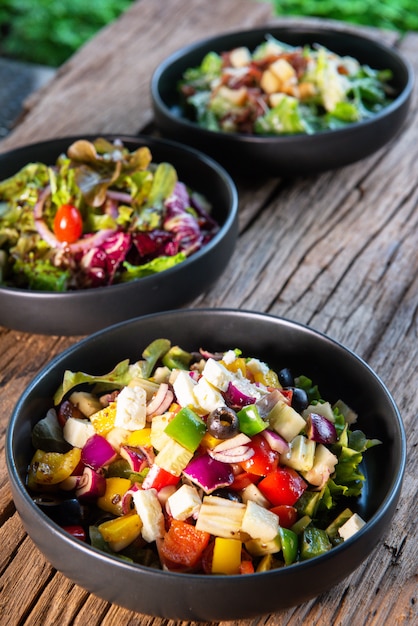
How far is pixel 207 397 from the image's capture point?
156cm

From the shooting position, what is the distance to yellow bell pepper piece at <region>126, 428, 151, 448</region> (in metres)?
1.58

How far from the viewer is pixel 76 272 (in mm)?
2262

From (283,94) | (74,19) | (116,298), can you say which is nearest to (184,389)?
(116,298)

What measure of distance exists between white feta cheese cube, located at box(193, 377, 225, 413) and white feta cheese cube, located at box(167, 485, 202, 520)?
0.58 ft

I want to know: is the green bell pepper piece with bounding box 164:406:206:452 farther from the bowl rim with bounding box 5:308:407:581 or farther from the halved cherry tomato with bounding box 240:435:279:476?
the bowl rim with bounding box 5:308:407:581

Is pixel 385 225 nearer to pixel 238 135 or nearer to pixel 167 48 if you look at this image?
pixel 238 135

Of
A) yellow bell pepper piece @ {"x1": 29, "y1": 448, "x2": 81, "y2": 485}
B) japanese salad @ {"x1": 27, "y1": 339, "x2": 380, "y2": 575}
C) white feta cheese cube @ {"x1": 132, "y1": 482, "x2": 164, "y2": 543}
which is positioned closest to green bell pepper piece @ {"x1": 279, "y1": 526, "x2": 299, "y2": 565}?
japanese salad @ {"x1": 27, "y1": 339, "x2": 380, "y2": 575}

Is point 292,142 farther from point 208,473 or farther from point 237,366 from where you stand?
point 208,473

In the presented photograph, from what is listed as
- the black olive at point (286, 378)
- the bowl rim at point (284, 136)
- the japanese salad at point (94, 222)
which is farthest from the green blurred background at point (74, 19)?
the black olive at point (286, 378)

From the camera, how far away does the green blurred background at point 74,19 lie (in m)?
6.23

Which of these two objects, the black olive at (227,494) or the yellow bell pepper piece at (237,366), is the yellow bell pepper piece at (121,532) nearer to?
the black olive at (227,494)

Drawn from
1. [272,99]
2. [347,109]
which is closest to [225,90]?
[272,99]

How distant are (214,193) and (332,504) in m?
1.30

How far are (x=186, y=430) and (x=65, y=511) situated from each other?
27 cm
